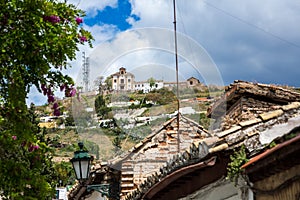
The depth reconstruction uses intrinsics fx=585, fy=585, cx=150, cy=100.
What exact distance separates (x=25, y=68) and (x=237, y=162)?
2.92m

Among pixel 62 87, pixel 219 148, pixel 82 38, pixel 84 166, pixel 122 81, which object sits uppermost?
pixel 122 81

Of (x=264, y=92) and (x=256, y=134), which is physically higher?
(x=264, y=92)

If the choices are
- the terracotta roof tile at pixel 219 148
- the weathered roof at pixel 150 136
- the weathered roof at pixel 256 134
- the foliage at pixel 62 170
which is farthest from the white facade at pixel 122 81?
the terracotta roof tile at pixel 219 148

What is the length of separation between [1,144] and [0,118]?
13.7 inches

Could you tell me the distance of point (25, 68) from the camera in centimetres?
711

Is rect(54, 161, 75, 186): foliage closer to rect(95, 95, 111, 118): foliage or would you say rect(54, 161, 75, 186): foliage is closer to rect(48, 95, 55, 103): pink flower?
rect(95, 95, 111, 118): foliage

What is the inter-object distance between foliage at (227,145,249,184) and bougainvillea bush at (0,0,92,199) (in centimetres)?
245

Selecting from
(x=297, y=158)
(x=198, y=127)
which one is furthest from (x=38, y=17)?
(x=198, y=127)

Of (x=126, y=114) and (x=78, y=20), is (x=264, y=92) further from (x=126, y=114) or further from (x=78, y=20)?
(x=78, y=20)

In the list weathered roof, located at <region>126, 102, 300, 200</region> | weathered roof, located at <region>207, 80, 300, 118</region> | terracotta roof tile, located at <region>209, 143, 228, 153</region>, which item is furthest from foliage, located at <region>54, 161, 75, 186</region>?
terracotta roof tile, located at <region>209, 143, 228, 153</region>

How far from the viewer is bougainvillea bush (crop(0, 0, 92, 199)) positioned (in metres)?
6.84

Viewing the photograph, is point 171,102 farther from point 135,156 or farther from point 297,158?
point 297,158

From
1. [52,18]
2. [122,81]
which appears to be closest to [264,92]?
[122,81]

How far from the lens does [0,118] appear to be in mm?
6934
